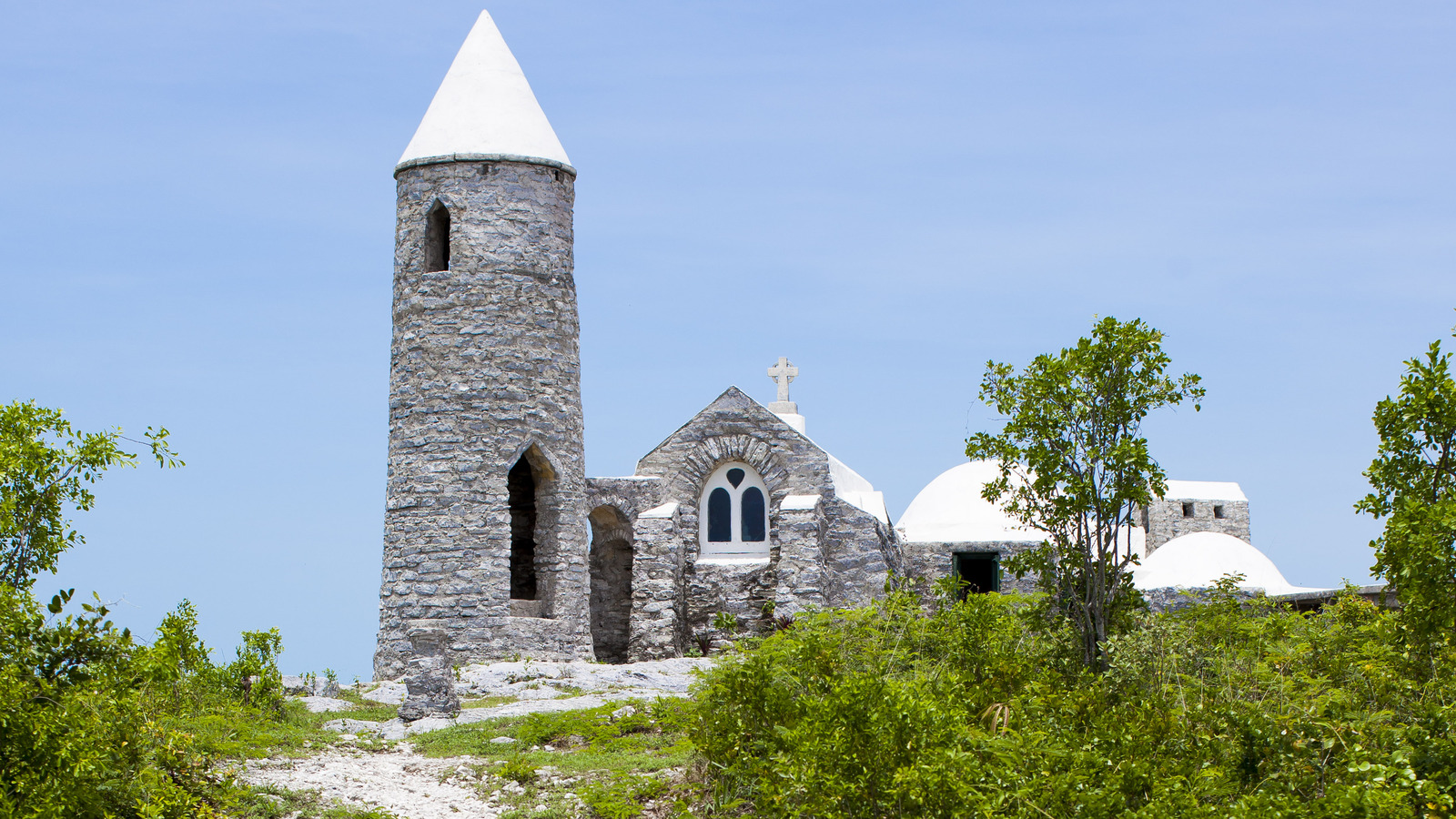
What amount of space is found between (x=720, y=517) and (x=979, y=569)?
5.59m

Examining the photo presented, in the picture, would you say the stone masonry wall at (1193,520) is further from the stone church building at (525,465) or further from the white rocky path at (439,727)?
the white rocky path at (439,727)

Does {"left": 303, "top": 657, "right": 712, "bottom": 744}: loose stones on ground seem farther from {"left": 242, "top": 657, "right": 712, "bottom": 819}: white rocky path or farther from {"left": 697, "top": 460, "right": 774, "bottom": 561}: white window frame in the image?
{"left": 697, "top": 460, "right": 774, "bottom": 561}: white window frame

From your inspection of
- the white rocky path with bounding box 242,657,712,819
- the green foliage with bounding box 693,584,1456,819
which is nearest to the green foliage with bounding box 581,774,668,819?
the green foliage with bounding box 693,584,1456,819

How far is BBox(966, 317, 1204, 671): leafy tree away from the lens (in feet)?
44.3

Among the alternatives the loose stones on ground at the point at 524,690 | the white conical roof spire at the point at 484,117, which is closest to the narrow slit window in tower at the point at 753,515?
the loose stones on ground at the point at 524,690

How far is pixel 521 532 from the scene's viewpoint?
2620 cm

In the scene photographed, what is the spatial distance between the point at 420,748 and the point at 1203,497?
24702mm

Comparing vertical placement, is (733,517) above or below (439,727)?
above

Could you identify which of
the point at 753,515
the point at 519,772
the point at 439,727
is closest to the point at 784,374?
the point at 753,515

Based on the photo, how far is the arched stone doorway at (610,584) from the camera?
2736cm

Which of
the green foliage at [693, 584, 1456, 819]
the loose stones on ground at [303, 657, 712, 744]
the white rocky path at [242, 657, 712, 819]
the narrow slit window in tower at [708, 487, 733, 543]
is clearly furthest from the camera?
the narrow slit window in tower at [708, 487, 733, 543]

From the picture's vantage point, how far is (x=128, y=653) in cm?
1052

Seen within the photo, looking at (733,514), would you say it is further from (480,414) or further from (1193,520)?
(1193,520)

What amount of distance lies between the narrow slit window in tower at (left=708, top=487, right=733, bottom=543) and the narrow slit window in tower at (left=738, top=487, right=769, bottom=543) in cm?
24
